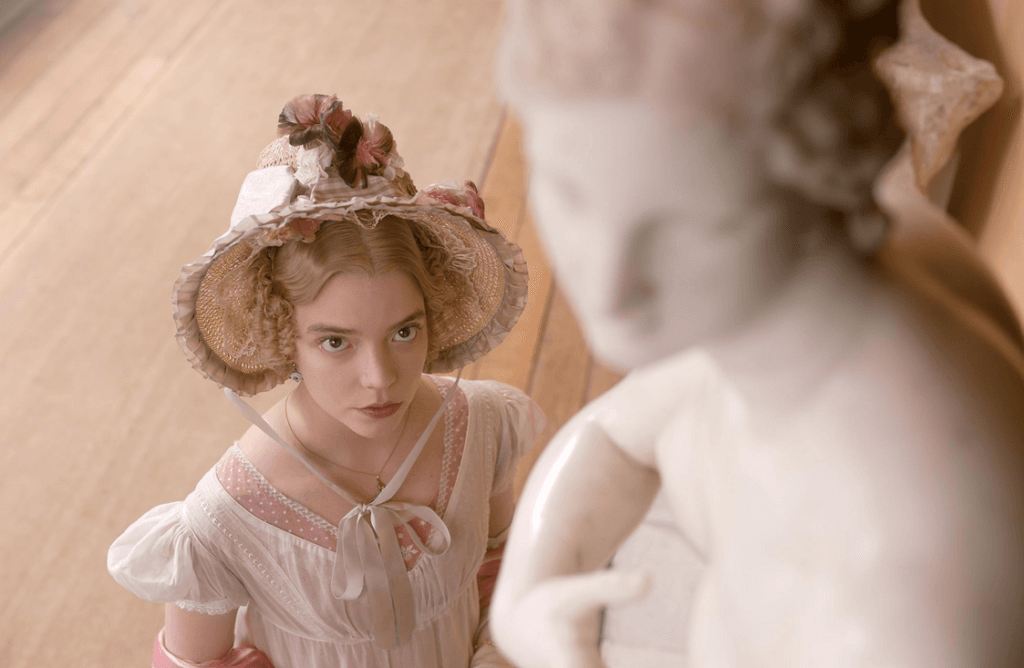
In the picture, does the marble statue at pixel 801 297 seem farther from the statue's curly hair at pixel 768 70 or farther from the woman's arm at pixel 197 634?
the woman's arm at pixel 197 634

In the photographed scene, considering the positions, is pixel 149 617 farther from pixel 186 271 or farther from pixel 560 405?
pixel 186 271

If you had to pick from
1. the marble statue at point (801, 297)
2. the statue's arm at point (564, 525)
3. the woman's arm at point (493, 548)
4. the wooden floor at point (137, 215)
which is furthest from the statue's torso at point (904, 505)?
the wooden floor at point (137, 215)

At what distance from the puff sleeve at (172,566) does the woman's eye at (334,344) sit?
1.18 ft

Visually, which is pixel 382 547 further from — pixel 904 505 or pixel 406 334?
pixel 904 505

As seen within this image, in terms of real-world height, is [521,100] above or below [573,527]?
above

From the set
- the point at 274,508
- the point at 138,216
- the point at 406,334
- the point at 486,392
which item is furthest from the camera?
the point at 138,216

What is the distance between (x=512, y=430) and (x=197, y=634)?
1.88 ft

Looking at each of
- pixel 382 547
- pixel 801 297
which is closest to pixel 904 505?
pixel 801 297

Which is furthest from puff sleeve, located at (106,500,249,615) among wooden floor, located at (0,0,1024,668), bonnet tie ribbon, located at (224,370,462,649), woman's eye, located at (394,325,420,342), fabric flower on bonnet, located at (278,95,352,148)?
wooden floor, located at (0,0,1024,668)

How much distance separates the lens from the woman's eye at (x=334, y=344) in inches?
47.6

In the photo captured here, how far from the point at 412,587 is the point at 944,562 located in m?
1.17

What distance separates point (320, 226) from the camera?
3.87ft

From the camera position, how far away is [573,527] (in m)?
0.55

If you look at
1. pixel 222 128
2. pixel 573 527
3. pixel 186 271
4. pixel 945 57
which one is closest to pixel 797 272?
pixel 573 527
